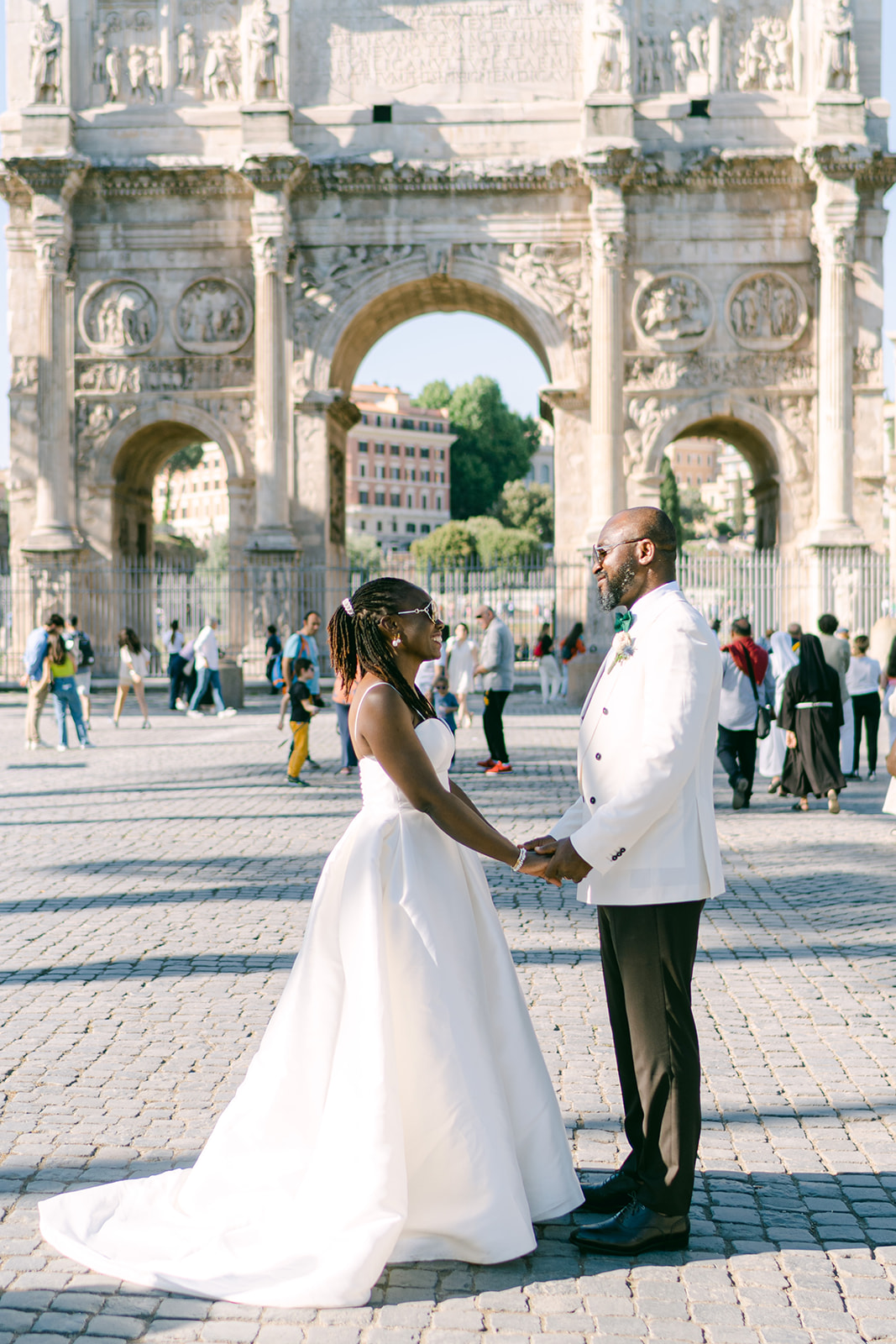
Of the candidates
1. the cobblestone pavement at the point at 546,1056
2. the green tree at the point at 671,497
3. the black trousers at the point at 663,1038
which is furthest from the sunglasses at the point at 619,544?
the green tree at the point at 671,497

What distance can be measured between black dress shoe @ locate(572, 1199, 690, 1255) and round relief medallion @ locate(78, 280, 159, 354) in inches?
1050

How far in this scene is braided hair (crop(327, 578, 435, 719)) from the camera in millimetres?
3689

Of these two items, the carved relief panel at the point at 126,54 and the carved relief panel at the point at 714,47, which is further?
the carved relief panel at the point at 126,54

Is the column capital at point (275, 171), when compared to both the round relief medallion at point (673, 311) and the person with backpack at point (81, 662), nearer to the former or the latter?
the round relief medallion at point (673, 311)

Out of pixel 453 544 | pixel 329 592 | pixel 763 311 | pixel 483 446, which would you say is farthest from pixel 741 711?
pixel 483 446

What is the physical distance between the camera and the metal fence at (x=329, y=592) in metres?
26.5

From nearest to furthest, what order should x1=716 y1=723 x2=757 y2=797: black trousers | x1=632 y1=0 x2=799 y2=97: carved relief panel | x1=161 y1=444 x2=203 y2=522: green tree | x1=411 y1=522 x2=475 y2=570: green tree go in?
x1=716 y1=723 x2=757 y2=797: black trousers
x1=632 y1=0 x2=799 y2=97: carved relief panel
x1=161 y1=444 x2=203 y2=522: green tree
x1=411 y1=522 x2=475 y2=570: green tree

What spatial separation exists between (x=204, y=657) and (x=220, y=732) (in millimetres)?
2001

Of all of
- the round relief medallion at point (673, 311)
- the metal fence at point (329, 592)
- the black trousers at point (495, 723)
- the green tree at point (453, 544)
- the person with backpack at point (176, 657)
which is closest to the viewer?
the black trousers at point (495, 723)

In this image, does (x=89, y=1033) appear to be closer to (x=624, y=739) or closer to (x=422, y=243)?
(x=624, y=739)

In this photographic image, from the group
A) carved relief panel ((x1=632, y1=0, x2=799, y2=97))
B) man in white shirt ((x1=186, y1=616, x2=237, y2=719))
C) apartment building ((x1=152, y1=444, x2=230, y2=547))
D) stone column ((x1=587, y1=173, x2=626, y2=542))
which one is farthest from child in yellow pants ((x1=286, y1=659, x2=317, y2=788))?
apartment building ((x1=152, y1=444, x2=230, y2=547))

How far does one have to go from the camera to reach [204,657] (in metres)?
21.6

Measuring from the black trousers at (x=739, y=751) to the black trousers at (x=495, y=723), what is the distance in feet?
8.75

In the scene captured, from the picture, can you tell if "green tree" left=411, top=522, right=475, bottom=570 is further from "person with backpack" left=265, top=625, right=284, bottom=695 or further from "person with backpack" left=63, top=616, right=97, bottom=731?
"person with backpack" left=63, top=616, right=97, bottom=731
